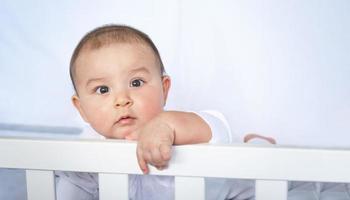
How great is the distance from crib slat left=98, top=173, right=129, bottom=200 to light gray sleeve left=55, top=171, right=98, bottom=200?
0.13 m

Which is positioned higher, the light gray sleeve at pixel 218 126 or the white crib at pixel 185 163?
the light gray sleeve at pixel 218 126

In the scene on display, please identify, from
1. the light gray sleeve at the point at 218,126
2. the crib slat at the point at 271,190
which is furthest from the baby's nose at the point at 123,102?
the crib slat at the point at 271,190

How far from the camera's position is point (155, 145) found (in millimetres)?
552

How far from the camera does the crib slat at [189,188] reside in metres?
0.57

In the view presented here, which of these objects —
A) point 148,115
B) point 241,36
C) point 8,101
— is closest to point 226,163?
point 148,115

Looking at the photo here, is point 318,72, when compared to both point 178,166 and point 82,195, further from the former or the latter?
point 82,195

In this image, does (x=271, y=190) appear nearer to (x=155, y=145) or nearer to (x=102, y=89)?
(x=155, y=145)

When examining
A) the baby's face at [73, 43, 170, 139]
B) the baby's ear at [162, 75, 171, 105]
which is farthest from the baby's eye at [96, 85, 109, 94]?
the baby's ear at [162, 75, 171, 105]

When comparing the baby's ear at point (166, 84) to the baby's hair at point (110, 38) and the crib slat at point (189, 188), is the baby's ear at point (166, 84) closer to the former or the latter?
the baby's hair at point (110, 38)

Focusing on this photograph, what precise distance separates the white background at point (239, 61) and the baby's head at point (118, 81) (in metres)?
0.04

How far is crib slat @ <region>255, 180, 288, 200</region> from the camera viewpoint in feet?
1.82

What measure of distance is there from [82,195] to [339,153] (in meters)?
0.40

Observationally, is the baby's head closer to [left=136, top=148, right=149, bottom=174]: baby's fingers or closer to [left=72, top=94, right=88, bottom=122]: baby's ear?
[left=72, top=94, right=88, bottom=122]: baby's ear

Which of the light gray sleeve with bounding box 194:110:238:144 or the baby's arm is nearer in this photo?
the baby's arm
